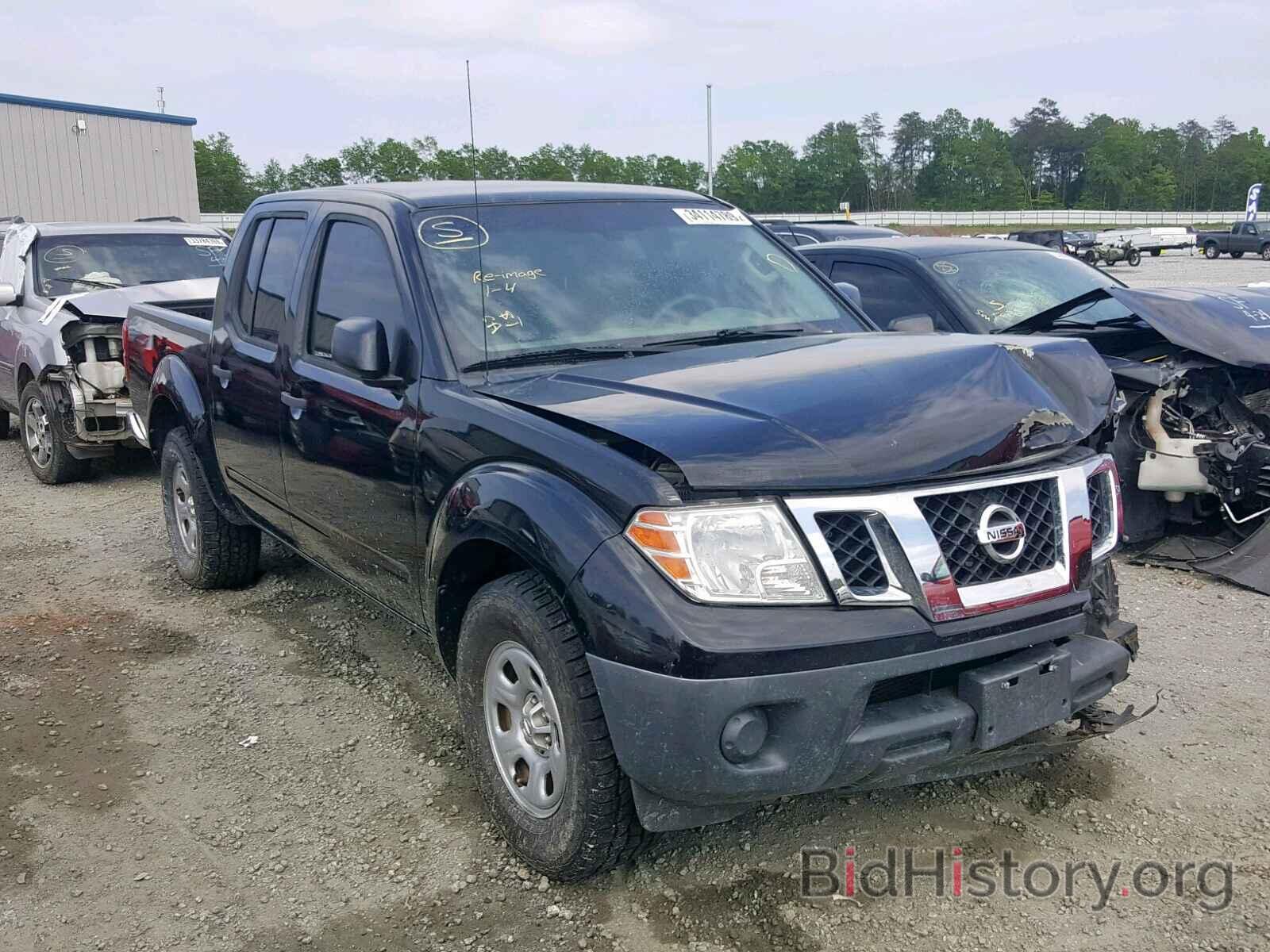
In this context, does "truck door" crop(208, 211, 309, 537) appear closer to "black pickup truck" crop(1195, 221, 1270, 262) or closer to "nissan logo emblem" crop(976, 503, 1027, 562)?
"nissan logo emblem" crop(976, 503, 1027, 562)

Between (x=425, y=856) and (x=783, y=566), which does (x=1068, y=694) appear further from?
(x=425, y=856)

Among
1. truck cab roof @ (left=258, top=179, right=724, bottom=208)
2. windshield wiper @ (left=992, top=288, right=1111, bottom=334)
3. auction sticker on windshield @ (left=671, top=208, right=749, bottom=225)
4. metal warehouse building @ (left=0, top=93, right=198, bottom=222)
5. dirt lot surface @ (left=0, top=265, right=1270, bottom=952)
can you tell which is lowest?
dirt lot surface @ (left=0, top=265, right=1270, bottom=952)

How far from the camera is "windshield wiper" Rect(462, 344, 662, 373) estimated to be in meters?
3.49

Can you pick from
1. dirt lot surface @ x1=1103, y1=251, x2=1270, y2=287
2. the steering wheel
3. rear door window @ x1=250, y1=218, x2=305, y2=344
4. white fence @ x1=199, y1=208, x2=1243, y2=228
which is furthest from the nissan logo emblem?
white fence @ x1=199, y1=208, x2=1243, y2=228

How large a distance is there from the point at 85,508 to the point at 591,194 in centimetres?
529

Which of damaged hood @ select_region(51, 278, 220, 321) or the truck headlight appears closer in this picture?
the truck headlight

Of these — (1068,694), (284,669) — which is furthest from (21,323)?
(1068,694)

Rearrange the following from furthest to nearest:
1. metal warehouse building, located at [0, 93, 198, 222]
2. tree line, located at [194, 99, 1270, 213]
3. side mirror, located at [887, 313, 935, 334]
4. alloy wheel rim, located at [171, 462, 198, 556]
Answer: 1. tree line, located at [194, 99, 1270, 213]
2. metal warehouse building, located at [0, 93, 198, 222]
3. alloy wheel rim, located at [171, 462, 198, 556]
4. side mirror, located at [887, 313, 935, 334]

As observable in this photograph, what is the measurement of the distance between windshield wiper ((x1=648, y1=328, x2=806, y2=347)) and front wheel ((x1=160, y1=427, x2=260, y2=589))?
105 inches

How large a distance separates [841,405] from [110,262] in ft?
26.6

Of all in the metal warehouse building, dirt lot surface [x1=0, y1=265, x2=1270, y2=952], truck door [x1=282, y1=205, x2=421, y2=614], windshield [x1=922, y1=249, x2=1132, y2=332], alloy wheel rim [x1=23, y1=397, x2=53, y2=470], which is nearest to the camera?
dirt lot surface [x1=0, y1=265, x2=1270, y2=952]

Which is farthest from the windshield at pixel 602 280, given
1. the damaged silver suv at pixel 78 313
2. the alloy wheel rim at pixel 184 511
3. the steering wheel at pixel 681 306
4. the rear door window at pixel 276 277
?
the damaged silver suv at pixel 78 313

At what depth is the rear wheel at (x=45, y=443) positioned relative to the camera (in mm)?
8273

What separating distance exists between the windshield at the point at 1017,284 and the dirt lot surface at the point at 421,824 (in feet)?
7.03
